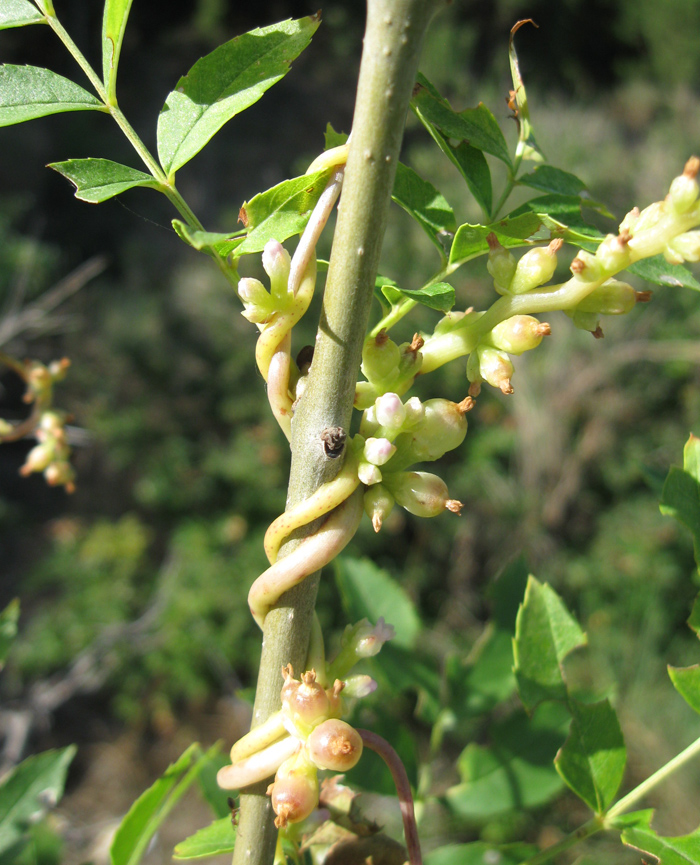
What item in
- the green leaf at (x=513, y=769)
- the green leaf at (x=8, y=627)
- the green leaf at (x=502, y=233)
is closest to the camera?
the green leaf at (x=502, y=233)

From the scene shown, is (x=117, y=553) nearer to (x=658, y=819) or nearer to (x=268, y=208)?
(x=658, y=819)

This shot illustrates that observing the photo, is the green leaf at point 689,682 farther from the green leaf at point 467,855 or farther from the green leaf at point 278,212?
the green leaf at point 278,212

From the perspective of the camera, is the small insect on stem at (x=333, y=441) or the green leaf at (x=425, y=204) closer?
the small insect on stem at (x=333, y=441)

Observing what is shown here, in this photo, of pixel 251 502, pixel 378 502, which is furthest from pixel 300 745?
pixel 251 502

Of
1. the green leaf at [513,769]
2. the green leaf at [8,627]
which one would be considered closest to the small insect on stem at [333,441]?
the green leaf at [8,627]

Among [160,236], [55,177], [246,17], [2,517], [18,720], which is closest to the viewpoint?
[18,720]

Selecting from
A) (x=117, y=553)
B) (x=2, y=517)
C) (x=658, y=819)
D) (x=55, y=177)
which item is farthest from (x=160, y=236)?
(x=658, y=819)
